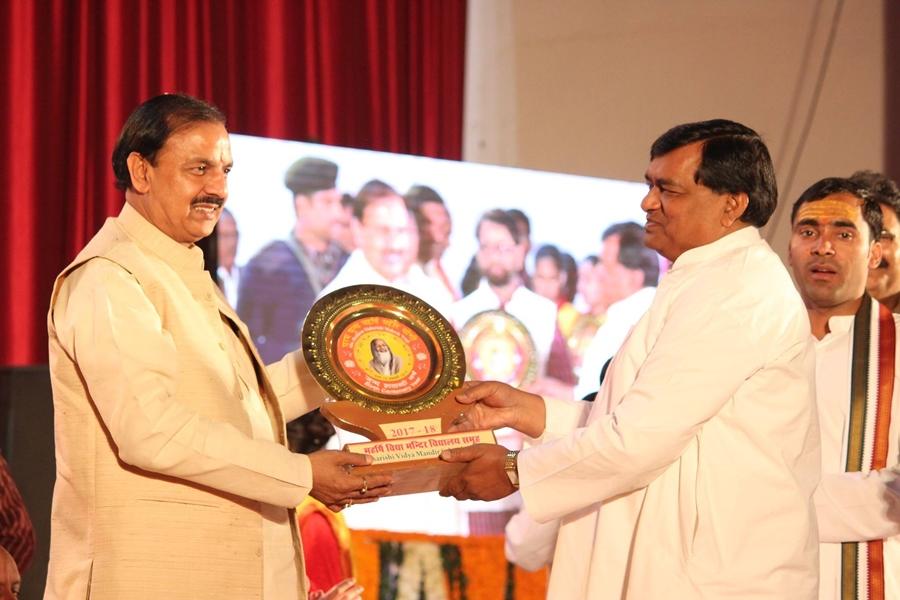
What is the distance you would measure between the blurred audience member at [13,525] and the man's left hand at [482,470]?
3.73ft

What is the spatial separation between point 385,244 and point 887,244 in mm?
2032

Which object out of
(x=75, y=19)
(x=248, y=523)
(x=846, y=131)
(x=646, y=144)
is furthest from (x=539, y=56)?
(x=248, y=523)

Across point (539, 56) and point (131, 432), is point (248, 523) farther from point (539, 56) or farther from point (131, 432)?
point (539, 56)

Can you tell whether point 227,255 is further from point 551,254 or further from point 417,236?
point 551,254

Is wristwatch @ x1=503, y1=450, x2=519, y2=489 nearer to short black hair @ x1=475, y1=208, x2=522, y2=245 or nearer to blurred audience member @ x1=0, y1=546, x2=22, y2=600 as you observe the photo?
blurred audience member @ x1=0, y1=546, x2=22, y2=600

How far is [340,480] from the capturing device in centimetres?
293

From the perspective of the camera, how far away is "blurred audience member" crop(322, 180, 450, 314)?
17.0 feet

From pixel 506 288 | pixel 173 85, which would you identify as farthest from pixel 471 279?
pixel 173 85

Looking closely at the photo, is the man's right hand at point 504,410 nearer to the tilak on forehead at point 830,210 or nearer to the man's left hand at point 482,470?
the man's left hand at point 482,470

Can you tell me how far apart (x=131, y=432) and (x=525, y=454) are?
103 cm

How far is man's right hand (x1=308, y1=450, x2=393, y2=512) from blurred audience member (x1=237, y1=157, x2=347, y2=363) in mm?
1971

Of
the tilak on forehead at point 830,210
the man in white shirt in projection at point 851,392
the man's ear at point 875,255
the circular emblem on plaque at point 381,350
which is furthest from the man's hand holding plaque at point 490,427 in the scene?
the man's ear at point 875,255

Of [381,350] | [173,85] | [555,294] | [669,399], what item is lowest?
[669,399]

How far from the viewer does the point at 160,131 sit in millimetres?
2910
